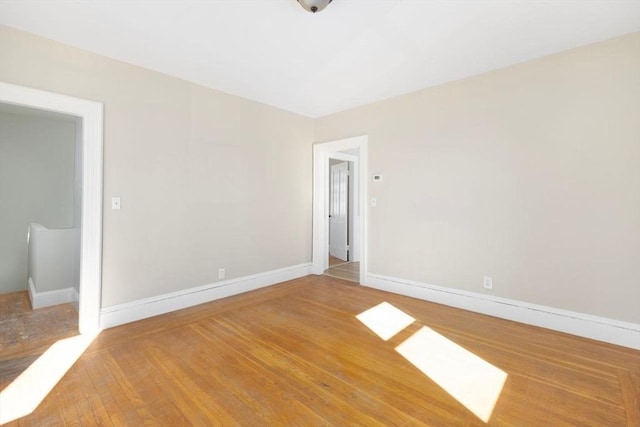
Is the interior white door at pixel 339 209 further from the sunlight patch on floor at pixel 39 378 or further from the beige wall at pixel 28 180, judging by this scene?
the beige wall at pixel 28 180

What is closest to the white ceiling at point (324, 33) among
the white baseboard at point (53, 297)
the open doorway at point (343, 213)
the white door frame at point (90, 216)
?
the white door frame at point (90, 216)

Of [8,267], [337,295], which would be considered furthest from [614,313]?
[8,267]

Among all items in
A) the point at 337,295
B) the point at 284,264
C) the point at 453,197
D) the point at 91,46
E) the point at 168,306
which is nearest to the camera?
the point at 91,46

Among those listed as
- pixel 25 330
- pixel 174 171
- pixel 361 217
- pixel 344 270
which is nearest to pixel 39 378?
pixel 25 330

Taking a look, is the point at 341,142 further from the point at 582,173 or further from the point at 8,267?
the point at 8,267

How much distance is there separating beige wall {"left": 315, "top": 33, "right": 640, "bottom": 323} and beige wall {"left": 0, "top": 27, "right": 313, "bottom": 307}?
1.82m

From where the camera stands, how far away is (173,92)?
3.25 m

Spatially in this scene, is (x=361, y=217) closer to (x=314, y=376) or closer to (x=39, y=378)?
(x=314, y=376)

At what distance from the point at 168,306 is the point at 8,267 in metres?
2.97

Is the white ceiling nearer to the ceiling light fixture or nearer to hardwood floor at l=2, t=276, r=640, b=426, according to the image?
the ceiling light fixture

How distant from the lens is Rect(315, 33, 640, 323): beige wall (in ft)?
8.23

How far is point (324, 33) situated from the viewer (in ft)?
8.05

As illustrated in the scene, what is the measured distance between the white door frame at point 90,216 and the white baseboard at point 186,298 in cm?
14

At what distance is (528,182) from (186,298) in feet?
→ 13.4
